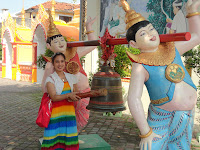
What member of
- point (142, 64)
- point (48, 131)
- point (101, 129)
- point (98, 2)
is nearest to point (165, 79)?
point (142, 64)

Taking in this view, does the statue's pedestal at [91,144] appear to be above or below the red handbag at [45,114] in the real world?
below

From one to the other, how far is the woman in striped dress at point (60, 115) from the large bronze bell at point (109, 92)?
513 mm

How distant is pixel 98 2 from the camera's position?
811cm

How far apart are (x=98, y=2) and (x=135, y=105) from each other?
6.54 metres

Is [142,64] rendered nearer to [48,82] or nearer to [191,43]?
[191,43]

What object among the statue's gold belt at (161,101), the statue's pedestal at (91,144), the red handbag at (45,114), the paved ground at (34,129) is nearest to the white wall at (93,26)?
the paved ground at (34,129)

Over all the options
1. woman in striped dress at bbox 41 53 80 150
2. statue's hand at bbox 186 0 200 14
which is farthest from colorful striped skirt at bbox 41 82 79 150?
statue's hand at bbox 186 0 200 14

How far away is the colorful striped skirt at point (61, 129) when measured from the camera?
3.11 metres

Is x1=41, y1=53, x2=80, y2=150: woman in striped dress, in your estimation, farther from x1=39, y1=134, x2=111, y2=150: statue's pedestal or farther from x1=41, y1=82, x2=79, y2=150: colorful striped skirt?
x1=39, y1=134, x2=111, y2=150: statue's pedestal

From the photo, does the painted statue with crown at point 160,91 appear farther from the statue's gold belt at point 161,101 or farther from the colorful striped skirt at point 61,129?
the colorful striped skirt at point 61,129

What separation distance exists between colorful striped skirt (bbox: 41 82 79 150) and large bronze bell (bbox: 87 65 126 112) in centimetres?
61

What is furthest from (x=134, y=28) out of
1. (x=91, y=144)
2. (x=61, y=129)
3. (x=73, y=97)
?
(x=91, y=144)

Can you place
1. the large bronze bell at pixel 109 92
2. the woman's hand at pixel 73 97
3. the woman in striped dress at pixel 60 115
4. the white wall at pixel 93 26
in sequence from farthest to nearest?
the white wall at pixel 93 26, the woman in striped dress at pixel 60 115, the woman's hand at pixel 73 97, the large bronze bell at pixel 109 92

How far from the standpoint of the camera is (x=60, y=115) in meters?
3.15
